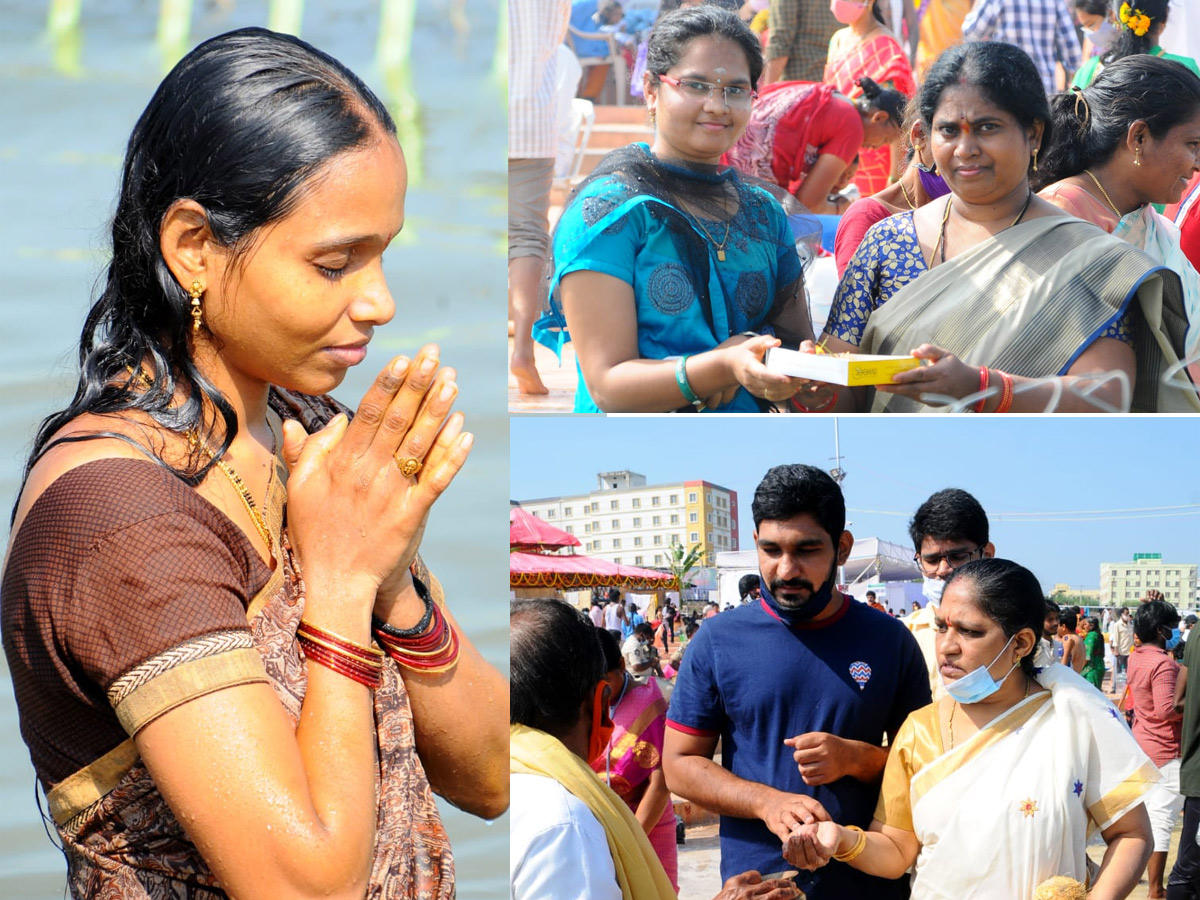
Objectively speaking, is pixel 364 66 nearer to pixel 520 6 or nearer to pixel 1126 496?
pixel 520 6

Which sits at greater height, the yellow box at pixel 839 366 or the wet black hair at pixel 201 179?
the wet black hair at pixel 201 179

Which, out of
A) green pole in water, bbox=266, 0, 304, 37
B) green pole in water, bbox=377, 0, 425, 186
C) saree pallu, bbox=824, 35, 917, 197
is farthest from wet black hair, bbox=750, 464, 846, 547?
green pole in water, bbox=266, 0, 304, 37

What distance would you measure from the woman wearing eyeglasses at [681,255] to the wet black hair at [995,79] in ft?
0.84

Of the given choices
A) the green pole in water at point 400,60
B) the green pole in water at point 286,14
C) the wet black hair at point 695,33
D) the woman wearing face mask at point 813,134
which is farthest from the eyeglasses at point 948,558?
the green pole in water at point 286,14

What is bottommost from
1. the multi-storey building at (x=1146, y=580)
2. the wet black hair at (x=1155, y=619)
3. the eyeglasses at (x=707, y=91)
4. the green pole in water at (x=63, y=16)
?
the wet black hair at (x=1155, y=619)

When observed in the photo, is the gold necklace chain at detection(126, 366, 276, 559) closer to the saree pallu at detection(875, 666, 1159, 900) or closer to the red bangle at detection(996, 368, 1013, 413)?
the saree pallu at detection(875, 666, 1159, 900)

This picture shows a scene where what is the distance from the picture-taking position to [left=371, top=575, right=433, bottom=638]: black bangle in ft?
3.35

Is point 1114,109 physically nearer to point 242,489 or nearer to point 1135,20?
point 1135,20

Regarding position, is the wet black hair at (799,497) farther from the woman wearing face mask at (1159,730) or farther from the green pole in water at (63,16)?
the green pole in water at (63,16)

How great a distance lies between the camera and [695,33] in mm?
1775

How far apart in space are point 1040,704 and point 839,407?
50 centimetres

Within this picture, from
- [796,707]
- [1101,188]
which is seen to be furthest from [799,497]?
[1101,188]

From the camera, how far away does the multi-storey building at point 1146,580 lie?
184 cm

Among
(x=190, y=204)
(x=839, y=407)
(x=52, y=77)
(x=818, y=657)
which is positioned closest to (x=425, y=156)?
(x=52, y=77)
